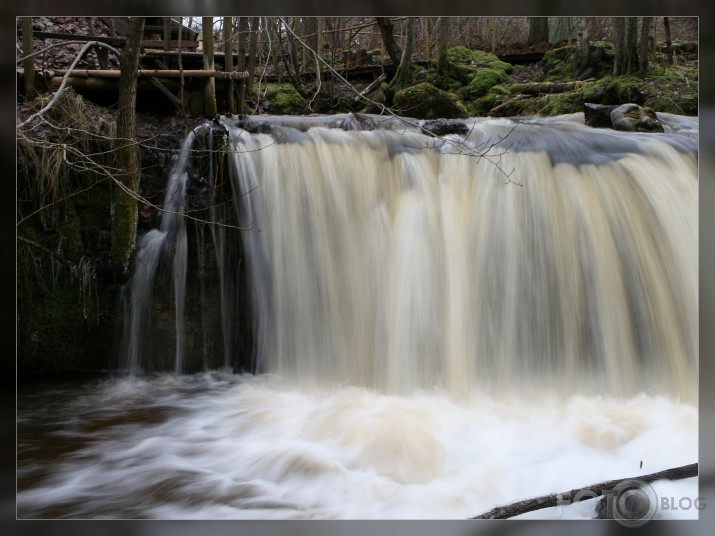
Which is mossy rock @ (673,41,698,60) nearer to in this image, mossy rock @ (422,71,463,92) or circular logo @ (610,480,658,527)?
mossy rock @ (422,71,463,92)

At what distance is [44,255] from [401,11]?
217cm

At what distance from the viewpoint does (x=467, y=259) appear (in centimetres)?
297

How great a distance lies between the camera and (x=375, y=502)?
248 cm

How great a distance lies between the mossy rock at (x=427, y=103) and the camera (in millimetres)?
3135

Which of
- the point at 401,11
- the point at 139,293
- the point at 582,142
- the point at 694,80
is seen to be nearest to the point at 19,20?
the point at 139,293

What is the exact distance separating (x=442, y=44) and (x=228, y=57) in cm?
112

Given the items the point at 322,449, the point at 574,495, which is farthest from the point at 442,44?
the point at 574,495

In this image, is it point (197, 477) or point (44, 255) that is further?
point (44, 255)

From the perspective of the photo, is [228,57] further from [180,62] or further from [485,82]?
[485,82]

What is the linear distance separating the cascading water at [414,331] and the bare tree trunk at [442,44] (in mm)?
366

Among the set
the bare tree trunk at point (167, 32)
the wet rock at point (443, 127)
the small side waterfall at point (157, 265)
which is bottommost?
the small side waterfall at point (157, 265)

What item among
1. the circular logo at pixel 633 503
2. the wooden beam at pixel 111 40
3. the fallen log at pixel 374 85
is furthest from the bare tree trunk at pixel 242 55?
the circular logo at pixel 633 503

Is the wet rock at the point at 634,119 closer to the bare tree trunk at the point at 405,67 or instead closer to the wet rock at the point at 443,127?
the wet rock at the point at 443,127

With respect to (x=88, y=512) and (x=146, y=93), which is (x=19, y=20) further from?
(x=88, y=512)
